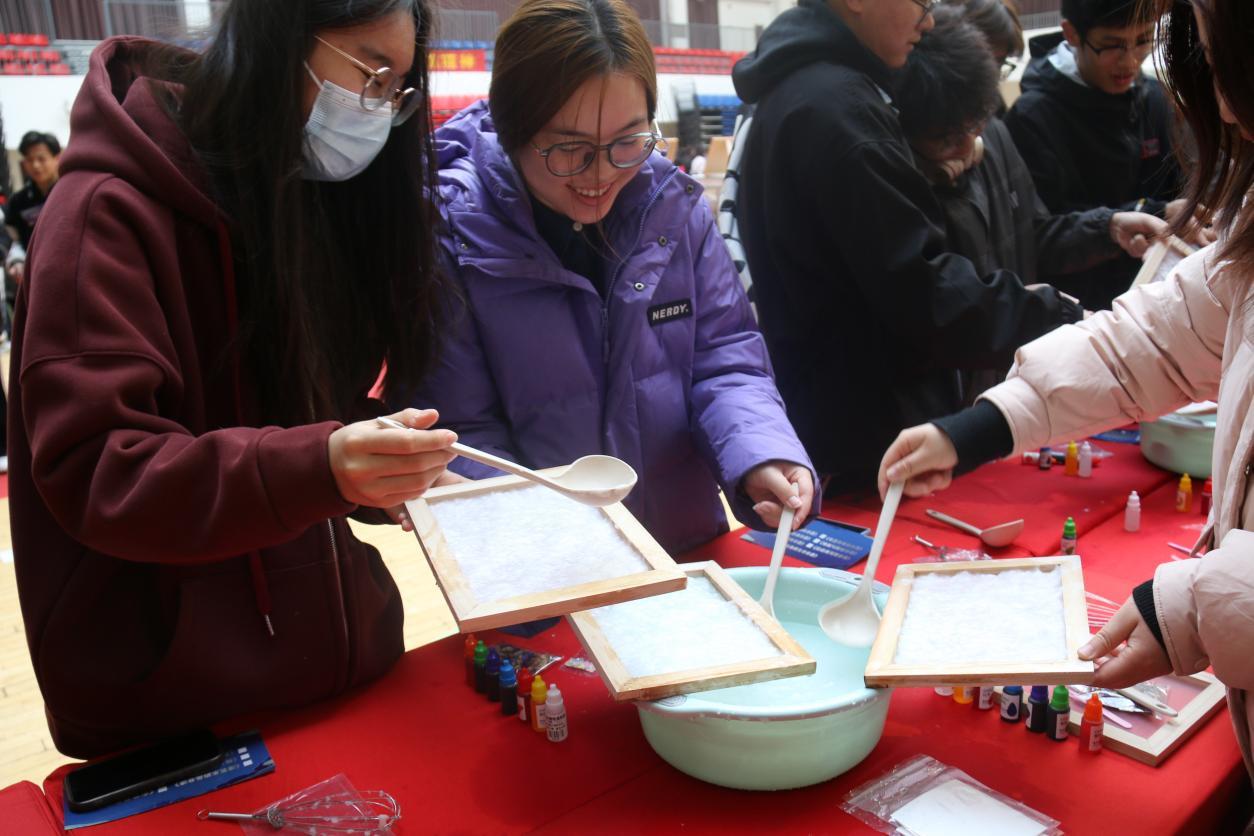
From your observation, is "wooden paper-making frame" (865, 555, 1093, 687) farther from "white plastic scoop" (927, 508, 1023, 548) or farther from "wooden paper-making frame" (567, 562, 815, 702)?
"white plastic scoop" (927, 508, 1023, 548)

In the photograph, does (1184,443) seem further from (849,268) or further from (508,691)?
(508,691)

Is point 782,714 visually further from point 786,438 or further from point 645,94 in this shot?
point 645,94

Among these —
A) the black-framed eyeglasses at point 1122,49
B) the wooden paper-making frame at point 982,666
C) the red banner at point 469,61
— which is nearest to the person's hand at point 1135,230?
the black-framed eyeglasses at point 1122,49

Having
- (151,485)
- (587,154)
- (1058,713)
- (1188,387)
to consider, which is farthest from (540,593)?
(1188,387)

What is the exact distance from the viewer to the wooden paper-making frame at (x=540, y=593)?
934 millimetres

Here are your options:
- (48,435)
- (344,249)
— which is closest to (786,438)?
(344,249)

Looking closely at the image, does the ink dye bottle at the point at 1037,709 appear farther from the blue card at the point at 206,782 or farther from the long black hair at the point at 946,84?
the long black hair at the point at 946,84

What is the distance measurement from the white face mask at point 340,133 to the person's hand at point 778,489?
722mm

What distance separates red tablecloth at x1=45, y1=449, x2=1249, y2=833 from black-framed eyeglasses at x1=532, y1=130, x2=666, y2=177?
709mm

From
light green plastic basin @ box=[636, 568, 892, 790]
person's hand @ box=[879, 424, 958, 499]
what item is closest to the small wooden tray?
light green plastic basin @ box=[636, 568, 892, 790]

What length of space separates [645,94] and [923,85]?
0.94 meters

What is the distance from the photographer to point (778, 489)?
1446 millimetres

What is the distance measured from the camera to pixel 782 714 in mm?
961

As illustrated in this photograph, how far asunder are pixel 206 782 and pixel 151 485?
0.38m
